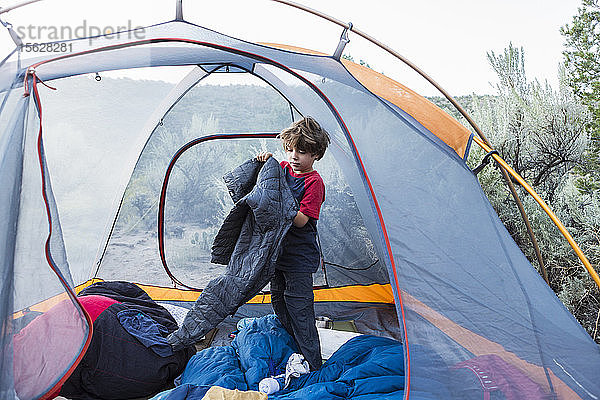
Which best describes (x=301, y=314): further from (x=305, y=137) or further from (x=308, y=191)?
→ (x=305, y=137)

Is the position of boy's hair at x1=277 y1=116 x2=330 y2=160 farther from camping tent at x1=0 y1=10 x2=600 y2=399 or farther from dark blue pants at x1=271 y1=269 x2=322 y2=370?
dark blue pants at x1=271 y1=269 x2=322 y2=370

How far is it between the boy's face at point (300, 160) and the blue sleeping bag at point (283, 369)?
0.70 metres

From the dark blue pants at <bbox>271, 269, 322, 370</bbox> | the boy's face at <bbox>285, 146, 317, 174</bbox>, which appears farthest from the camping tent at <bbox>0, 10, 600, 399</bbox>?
the dark blue pants at <bbox>271, 269, 322, 370</bbox>

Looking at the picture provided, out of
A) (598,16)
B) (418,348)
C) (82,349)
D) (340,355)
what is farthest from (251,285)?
(598,16)

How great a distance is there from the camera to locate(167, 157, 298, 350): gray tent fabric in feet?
7.00

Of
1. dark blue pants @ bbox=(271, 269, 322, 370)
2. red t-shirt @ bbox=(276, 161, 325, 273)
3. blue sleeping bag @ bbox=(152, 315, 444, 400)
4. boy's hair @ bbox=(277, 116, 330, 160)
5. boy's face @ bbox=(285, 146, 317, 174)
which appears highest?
boy's hair @ bbox=(277, 116, 330, 160)

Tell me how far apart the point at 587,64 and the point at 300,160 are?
6.01 ft

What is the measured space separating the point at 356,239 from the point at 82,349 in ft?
5.35

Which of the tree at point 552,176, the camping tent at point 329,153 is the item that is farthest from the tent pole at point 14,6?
the tree at point 552,176

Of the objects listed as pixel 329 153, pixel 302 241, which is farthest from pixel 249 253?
pixel 329 153

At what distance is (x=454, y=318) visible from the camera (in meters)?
1.64

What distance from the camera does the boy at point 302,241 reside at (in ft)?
7.39

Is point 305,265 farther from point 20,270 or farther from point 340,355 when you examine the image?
point 20,270

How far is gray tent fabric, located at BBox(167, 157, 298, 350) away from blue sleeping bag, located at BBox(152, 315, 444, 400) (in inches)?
6.3
